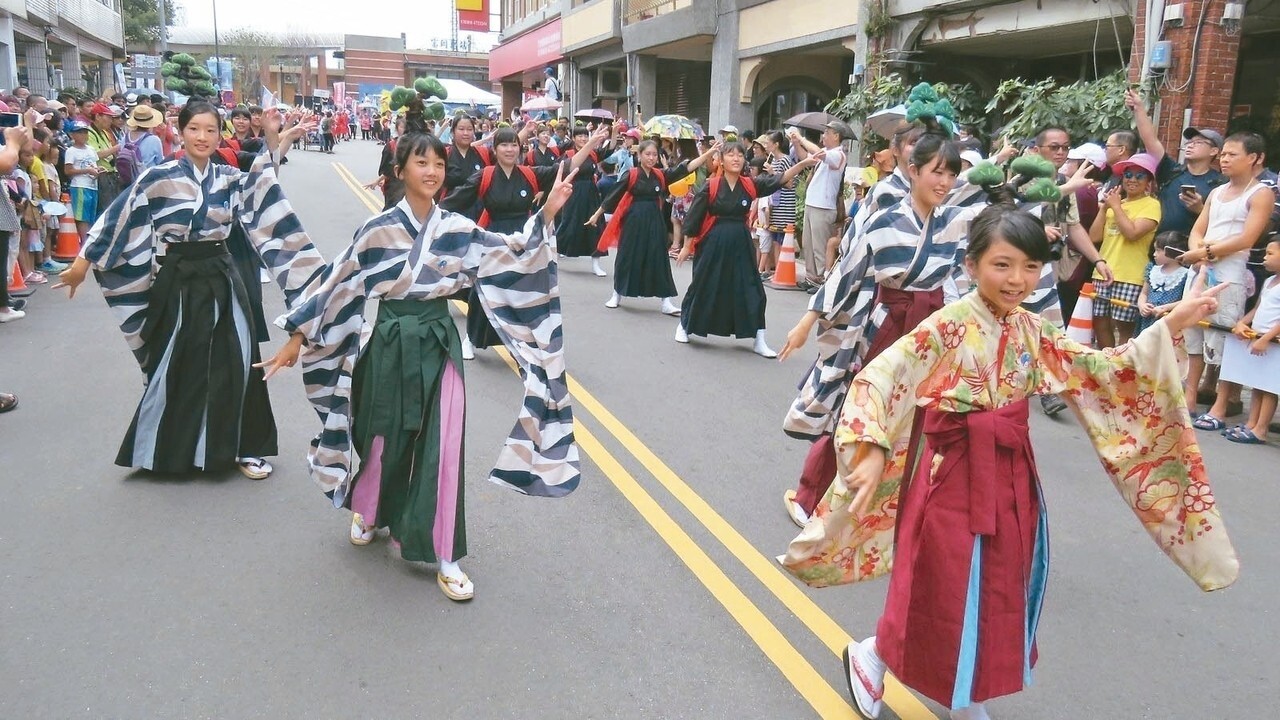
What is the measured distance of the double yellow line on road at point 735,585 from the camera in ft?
11.3

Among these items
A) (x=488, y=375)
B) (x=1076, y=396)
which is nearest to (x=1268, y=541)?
A: (x=1076, y=396)

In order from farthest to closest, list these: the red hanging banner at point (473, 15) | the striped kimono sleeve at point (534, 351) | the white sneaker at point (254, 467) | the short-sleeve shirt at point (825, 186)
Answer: the red hanging banner at point (473, 15) < the short-sleeve shirt at point (825, 186) < the white sneaker at point (254, 467) < the striped kimono sleeve at point (534, 351)

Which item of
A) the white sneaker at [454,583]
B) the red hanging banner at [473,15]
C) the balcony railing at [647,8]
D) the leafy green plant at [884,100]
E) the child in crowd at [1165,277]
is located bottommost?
the white sneaker at [454,583]

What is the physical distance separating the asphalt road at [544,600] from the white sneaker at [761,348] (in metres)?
2.48

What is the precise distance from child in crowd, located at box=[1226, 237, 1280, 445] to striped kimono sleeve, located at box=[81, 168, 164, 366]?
20.9 feet

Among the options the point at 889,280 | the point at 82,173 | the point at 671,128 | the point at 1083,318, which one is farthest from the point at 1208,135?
the point at 82,173

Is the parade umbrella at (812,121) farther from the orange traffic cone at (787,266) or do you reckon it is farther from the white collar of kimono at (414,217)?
the white collar of kimono at (414,217)

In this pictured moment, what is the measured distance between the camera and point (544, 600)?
410 centimetres

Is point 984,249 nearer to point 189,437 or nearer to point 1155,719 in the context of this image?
point 1155,719

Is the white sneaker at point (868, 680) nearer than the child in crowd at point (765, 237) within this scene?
Yes

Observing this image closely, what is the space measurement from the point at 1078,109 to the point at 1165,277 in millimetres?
3997

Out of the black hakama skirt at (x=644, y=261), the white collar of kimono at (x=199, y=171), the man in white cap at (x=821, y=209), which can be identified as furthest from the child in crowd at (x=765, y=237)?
the white collar of kimono at (x=199, y=171)

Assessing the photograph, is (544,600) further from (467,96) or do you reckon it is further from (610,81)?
(467,96)

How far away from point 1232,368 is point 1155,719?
171 inches
